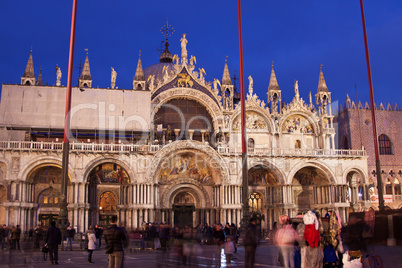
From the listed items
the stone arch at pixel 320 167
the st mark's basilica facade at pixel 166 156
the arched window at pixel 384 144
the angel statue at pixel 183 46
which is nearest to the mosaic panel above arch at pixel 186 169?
the st mark's basilica facade at pixel 166 156

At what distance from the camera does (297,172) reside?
135 ft

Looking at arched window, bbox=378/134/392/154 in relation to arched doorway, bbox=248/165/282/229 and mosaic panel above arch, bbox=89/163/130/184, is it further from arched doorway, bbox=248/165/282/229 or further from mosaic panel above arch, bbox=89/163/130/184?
mosaic panel above arch, bbox=89/163/130/184

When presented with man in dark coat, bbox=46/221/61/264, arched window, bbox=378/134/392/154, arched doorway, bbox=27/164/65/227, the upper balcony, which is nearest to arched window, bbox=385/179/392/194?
arched window, bbox=378/134/392/154

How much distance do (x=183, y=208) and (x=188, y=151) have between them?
5.04 metres

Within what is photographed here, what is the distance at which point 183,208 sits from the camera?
38.0 metres

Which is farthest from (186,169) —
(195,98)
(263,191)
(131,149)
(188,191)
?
(263,191)

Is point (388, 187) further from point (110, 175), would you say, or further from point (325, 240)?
point (325, 240)

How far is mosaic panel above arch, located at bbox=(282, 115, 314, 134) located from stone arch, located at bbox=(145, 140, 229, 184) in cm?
823

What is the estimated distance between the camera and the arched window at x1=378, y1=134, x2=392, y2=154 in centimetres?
4822

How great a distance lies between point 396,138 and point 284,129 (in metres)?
14.8

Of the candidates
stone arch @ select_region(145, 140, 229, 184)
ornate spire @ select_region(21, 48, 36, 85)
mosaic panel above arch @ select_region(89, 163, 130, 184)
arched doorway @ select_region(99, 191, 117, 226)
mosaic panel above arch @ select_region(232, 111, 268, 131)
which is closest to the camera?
stone arch @ select_region(145, 140, 229, 184)

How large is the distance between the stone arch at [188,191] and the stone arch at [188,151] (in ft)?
5.27

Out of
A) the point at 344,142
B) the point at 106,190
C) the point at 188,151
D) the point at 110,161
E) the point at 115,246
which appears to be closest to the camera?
the point at 115,246

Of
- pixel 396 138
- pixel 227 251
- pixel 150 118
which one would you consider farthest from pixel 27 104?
pixel 396 138
